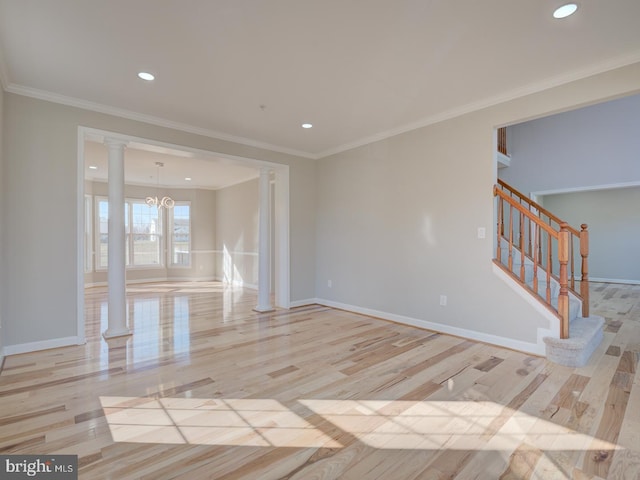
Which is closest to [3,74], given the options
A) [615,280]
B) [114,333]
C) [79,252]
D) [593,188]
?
[79,252]

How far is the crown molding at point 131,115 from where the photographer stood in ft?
10.2

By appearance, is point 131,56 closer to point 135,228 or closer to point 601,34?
point 601,34

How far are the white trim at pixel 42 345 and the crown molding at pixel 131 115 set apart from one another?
248 centimetres

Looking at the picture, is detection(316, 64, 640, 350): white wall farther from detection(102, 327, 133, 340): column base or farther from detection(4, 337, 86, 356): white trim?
detection(4, 337, 86, 356): white trim

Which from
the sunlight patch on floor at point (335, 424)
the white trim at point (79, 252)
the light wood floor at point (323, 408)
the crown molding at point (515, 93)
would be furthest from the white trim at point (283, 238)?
the sunlight patch on floor at point (335, 424)

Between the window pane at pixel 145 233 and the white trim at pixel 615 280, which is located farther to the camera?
the window pane at pixel 145 233

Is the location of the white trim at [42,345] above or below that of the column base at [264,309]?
above

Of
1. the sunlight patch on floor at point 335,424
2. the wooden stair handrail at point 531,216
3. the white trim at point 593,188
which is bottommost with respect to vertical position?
the sunlight patch on floor at point 335,424

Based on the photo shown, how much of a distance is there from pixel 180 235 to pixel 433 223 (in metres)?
7.19

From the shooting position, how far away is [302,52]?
250cm

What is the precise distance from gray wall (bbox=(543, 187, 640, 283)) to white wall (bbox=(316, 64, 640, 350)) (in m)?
5.82

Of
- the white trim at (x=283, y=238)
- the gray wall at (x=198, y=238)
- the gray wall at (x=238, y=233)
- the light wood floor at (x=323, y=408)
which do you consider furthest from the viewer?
the gray wall at (x=198, y=238)

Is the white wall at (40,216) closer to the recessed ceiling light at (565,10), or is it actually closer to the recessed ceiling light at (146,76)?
the recessed ceiling light at (146,76)

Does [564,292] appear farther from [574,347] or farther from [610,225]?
[610,225]
